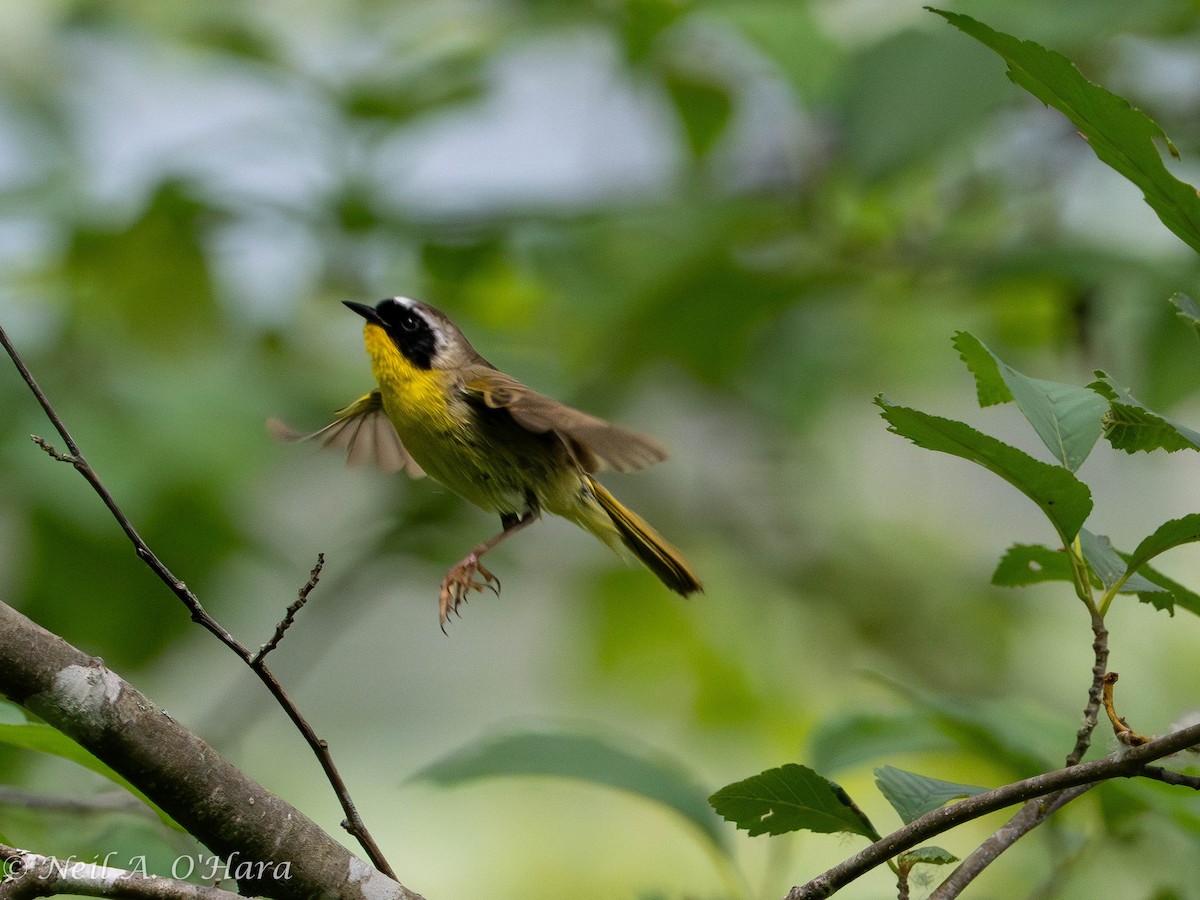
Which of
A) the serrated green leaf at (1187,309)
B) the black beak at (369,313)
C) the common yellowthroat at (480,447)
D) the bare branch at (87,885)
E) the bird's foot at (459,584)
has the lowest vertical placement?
the bare branch at (87,885)

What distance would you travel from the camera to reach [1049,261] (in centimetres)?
322

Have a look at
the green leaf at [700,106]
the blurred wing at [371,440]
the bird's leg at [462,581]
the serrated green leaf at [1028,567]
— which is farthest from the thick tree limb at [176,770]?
the green leaf at [700,106]

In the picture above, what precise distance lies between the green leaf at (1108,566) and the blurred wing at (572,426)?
57 cm

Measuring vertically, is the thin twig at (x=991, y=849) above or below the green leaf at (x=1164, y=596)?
below

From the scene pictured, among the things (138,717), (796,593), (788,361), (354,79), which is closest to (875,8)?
(788,361)

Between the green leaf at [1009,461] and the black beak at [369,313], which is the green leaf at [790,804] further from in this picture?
the black beak at [369,313]

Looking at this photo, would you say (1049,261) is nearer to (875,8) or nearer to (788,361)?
(788,361)

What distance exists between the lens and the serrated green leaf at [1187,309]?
4.34 feet

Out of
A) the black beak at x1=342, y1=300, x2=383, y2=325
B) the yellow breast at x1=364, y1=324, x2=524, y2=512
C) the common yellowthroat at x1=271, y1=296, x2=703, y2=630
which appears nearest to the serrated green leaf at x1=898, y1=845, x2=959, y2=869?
the common yellowthroat at x1=271, y1=296, x2=703, y2=630

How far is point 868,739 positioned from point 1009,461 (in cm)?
113

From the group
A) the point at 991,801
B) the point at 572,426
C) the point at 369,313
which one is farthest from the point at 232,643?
the point at 369,313

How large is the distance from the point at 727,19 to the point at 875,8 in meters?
1.42

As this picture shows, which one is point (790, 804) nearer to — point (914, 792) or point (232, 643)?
point (914, 792)

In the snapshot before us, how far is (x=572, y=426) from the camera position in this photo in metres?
1.82
